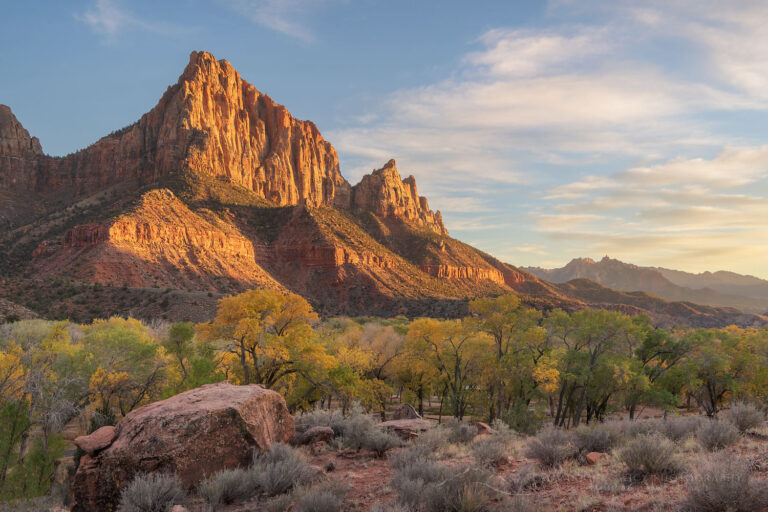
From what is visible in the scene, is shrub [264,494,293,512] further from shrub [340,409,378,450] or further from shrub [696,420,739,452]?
shrub [696,420,739,452]

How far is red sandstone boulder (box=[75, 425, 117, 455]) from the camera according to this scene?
8719 mm

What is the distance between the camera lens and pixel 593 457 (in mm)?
8133

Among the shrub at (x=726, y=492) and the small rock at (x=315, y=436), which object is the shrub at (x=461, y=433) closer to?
the small rock at (x=315, y=436)

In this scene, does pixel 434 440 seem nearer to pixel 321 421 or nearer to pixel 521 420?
pixel 321 421

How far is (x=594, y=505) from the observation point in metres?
5.87

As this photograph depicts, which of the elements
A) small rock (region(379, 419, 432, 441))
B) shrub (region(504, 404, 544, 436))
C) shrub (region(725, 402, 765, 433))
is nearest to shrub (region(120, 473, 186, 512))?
small rock (region(379, 419, 432, 441))

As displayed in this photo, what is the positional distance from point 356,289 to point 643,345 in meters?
76.3

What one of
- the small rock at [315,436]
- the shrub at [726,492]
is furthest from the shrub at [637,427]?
the small rock at [315,436]

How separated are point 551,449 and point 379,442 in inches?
181

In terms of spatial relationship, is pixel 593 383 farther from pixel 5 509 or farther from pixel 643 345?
pixel 5 509

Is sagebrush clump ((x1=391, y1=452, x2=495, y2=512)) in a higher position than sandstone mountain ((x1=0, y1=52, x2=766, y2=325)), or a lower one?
lower

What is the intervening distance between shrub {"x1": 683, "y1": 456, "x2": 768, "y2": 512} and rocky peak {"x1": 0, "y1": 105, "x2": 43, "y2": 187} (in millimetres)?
157839

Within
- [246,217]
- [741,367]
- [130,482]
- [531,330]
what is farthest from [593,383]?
[246,217]

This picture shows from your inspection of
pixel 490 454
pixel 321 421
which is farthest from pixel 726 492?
pixel 321 421
